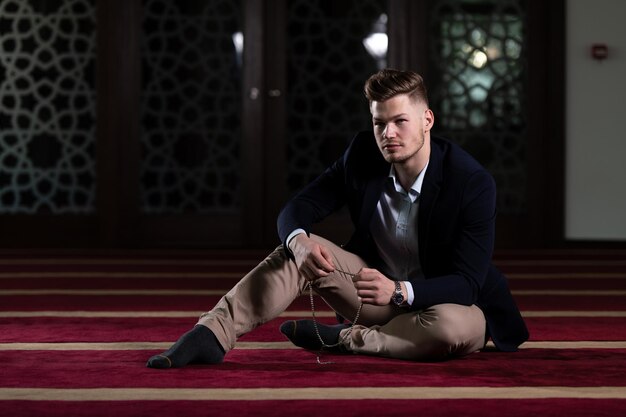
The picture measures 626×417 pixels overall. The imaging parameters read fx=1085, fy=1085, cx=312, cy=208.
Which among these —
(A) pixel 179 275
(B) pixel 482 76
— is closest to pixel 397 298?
(A) pixel 179 275

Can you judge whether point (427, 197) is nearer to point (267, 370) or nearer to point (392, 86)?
point (392, 86)

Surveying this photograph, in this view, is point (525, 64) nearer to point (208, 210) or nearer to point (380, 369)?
point (208, 210)

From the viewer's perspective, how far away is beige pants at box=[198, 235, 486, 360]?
2.46 meters

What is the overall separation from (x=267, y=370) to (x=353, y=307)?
0.35 metres

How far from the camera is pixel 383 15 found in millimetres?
6340

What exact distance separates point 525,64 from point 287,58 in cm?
140

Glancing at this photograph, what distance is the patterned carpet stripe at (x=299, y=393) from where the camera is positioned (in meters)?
2.08

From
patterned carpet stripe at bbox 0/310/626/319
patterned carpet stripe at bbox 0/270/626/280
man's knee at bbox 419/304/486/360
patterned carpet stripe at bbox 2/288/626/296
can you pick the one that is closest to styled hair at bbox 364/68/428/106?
man's knee at bbox 419/304/486/360

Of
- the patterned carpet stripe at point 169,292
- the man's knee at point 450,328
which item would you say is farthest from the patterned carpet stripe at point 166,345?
the patterned carpet stripe at point 169,292

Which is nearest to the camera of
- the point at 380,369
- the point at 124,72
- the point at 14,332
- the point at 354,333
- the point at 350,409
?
the point at 350,409

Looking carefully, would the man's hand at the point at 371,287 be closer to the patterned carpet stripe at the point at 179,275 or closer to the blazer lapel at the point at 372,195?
the blazer lapel at the point at 372,195

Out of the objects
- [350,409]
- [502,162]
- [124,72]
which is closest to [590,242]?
[502,162]

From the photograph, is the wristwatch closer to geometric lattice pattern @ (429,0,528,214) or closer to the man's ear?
the man's ear

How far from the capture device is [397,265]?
8.75 feet
